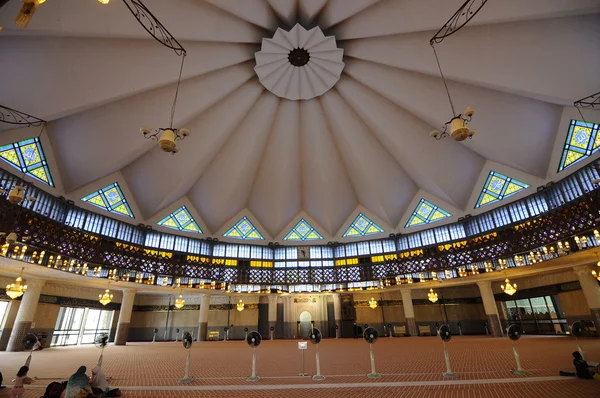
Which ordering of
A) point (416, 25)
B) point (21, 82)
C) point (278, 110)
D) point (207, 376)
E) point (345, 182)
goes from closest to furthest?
point (207, 376)
point (21, 82)
point (416, 25)
point (278, 110)
point (345, 182)

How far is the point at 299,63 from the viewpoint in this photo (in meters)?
19.0

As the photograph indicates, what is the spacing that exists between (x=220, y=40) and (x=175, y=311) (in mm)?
29305

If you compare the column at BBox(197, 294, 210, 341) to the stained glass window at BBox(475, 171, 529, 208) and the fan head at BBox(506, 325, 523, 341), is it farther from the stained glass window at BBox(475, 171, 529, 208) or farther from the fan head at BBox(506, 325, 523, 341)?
the stained glass window at BBox(475, 171, 529, 208)

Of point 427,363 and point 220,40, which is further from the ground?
point 220,40

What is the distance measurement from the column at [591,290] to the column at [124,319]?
1394 inches

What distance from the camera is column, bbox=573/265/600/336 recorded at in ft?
58.5

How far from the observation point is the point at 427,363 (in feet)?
33.4

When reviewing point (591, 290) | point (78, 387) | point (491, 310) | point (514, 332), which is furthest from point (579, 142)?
point (78, 387)

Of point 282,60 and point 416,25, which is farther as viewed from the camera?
point 282,60

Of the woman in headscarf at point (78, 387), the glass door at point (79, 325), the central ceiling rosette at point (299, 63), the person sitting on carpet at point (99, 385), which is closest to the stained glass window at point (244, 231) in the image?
the central ceiling rosette at point (299, 63)

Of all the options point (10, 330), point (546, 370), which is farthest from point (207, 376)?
point (10, 330)

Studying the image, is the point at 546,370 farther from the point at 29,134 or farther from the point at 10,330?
the point at 10,330

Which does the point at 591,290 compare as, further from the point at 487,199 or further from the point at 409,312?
the point at 409,312

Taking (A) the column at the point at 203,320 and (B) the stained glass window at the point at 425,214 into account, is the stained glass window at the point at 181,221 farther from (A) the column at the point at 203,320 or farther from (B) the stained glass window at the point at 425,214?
(B) the stained glass window at the point at 425,214
